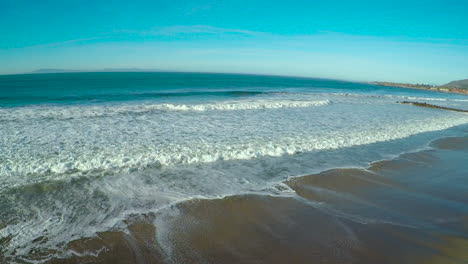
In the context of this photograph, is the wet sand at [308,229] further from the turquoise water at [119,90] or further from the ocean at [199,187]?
the turquoise water at [119,90]

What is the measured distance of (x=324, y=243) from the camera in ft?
13.4

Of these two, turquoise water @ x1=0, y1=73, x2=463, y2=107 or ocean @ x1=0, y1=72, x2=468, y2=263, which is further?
turquoise water @ x1=0, y1=73, x2=463, y2=107

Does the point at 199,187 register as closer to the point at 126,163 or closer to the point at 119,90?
the point at 126,163

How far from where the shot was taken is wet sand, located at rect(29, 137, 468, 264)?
3721 millimetres

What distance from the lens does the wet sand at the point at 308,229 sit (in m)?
3.72

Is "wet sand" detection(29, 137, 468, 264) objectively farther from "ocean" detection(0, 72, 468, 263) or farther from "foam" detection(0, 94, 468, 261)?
"foam" detection(0, 94, 468, 261)

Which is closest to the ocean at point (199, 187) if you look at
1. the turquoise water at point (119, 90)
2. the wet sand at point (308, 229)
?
the wet sand at point (308, 229)

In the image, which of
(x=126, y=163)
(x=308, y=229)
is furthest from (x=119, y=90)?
(x=308, y=229)

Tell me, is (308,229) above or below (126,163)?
below

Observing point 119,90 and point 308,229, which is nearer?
point 308,229

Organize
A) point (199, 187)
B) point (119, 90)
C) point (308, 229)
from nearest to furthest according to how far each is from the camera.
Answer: point (308, 229)
point (199, 187)
point (119, 90)

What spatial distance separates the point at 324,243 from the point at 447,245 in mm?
2099

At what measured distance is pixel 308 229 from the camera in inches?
176

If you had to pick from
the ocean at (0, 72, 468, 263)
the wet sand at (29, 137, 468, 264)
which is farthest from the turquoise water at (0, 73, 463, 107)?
the wet sand at (29, 137, 468, 264)
